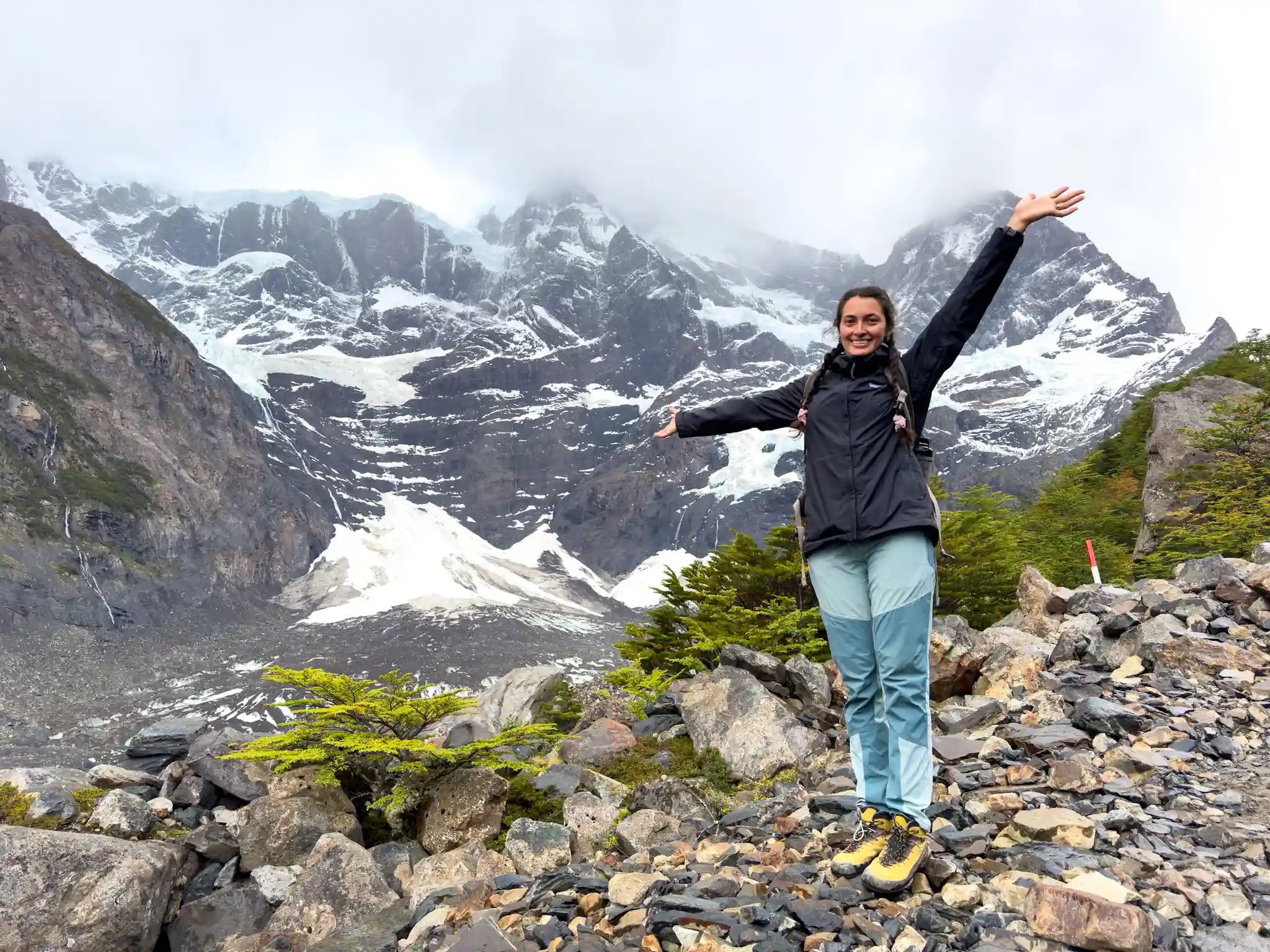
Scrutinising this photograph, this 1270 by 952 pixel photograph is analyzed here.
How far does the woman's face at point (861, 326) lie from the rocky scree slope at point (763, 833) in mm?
2407

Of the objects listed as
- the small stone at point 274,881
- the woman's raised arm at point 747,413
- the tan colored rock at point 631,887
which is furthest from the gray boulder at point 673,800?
the woman's raised arm at point 747,413

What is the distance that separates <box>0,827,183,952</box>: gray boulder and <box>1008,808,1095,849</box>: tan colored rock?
16.3 ft

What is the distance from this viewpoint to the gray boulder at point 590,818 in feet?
15.5

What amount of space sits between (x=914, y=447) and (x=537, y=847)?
11.2 feet

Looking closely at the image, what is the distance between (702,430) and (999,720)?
11.4 ft

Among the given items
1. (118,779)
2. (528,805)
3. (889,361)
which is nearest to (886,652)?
(889,361)

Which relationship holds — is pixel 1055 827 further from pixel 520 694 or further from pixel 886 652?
pixel 520 694

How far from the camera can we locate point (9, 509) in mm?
102312

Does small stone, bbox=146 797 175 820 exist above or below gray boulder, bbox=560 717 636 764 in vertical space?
above

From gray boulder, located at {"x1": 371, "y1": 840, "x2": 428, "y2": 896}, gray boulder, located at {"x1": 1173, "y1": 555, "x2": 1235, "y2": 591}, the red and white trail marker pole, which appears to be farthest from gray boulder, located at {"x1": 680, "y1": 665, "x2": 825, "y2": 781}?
the red and white trail marker pole

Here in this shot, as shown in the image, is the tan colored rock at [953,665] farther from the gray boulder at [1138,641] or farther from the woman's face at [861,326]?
the woman's face at [861,326]

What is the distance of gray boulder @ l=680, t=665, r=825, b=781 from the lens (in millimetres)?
5848

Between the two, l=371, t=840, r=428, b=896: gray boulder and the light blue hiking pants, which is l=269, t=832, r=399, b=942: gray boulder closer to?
l=371, t=840, r=428, b=896: gray boulder

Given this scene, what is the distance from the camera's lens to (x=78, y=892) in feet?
13.4
